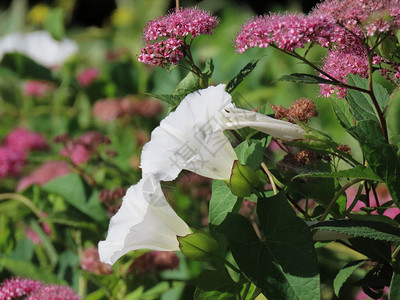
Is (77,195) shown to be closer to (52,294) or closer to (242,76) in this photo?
(52,294)

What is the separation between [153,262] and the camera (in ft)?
3.04

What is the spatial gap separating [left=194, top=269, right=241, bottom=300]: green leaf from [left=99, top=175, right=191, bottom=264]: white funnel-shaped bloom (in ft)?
0.13

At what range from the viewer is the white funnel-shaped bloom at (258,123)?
0.50m

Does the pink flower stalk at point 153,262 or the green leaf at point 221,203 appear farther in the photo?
the pink flower stalk at point 153,262

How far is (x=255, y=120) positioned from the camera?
508 millimetres

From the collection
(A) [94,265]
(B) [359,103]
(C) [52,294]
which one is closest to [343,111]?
(B) [359,103]

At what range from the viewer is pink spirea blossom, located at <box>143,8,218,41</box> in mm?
522

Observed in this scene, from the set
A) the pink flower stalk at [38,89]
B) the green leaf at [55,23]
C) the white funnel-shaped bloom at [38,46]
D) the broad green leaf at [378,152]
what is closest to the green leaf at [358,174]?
the broad green leaf at [378,152]

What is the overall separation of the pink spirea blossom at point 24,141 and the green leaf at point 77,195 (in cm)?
41

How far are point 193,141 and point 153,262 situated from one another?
0.45m

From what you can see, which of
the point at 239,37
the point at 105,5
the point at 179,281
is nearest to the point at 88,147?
the point at 179,281

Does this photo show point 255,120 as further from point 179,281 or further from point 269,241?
point 179,281

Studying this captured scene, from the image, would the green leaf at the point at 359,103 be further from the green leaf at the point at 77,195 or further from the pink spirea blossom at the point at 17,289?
the green leaf at the point at 77,195

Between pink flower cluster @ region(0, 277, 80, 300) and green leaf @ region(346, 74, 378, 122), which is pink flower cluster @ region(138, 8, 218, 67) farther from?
pink flower cluster @ region(0, 277, 80, 300)
